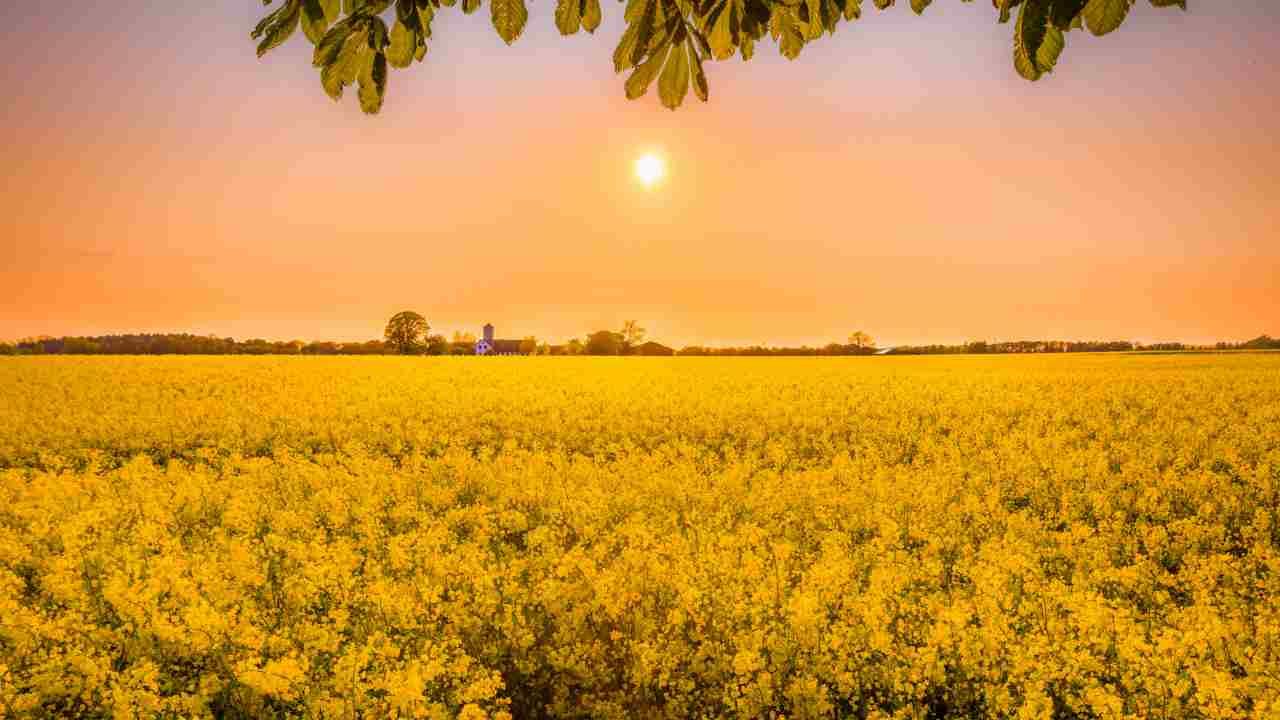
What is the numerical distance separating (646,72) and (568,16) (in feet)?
1.31

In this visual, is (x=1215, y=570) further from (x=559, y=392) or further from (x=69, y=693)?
(x=559, y=392)

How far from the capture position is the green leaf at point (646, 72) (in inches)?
86.7

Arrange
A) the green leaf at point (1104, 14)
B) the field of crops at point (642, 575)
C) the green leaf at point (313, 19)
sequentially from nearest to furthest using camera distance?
the green leaf at point (1104, 14), the green leaf at point (313, 19), the field of crops at point (642, 575)

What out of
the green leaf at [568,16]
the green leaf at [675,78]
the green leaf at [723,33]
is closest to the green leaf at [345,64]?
the green leaf at [568,16]

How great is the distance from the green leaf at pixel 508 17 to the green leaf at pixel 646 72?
0.41m

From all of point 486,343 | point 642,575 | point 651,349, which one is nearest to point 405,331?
point 486,343

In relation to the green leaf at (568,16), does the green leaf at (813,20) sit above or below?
above

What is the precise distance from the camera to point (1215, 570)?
16.6 ft

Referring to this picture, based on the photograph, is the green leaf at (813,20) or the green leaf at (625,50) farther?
the green leaf at (813,20)

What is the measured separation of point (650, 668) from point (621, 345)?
7524 cm

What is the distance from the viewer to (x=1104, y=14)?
1.83 meters

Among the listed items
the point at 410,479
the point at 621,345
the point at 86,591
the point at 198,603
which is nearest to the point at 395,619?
the point at 198,603

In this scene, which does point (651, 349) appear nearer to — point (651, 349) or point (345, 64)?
point (651, 349)

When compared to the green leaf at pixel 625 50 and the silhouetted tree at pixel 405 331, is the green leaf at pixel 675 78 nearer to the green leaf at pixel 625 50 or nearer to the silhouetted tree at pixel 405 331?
the green leaf at pixel 625 50
